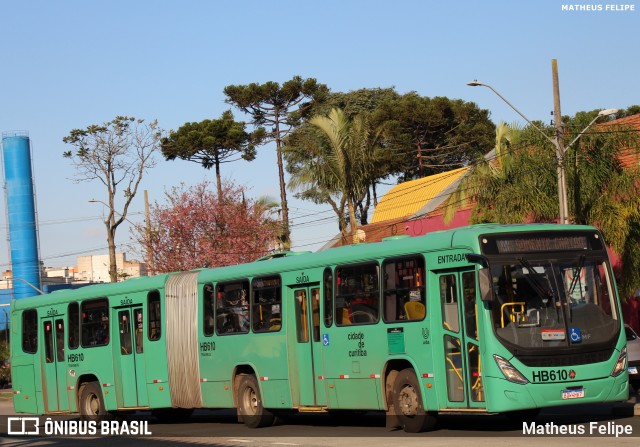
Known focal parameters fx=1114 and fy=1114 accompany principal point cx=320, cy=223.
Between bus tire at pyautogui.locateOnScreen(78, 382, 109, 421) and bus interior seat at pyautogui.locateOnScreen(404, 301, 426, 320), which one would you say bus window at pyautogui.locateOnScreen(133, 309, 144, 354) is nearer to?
bus tire at pyautogui.locateOnScreen(78, 382, 109, 421)

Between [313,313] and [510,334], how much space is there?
464 centimetres

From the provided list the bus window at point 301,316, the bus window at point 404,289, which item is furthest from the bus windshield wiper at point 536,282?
the bus window at point 301,316

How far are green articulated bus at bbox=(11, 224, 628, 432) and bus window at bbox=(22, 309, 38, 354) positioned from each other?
2451 millimetres

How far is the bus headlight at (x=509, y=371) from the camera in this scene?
583 inches

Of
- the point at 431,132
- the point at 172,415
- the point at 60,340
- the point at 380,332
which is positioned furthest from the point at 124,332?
the point at 431,132

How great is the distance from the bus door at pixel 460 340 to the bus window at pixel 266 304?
14.5 ft

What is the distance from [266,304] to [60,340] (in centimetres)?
785

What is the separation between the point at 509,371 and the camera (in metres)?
14.8

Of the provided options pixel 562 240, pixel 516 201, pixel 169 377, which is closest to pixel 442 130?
pixel 516 201

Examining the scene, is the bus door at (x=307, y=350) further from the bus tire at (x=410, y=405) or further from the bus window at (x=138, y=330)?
the bus window at (x=138, y=330)

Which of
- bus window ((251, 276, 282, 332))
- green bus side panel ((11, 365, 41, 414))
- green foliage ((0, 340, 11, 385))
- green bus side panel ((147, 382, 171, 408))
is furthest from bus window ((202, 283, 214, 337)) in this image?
green foliage ((0, 340, 11, 385))

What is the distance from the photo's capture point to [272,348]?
64.6ft

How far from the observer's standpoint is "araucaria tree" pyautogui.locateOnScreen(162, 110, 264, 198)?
66562 millimetres

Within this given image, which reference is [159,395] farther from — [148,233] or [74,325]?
[148,233]
